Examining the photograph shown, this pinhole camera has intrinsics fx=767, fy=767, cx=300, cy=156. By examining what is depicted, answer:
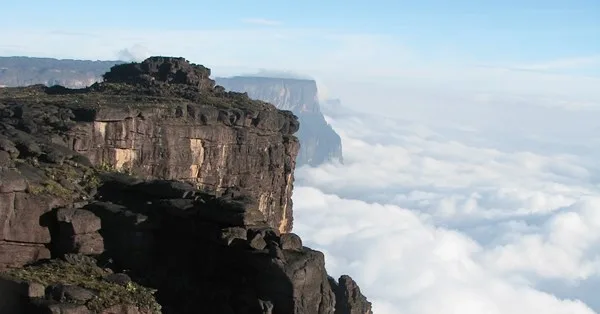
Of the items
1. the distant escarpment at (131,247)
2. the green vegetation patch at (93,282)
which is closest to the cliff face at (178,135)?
the distant escarpment at (131,247)

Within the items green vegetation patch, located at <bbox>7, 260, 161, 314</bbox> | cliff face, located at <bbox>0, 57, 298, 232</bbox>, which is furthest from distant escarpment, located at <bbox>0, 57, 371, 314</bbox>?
cliff face, located at <bbox>0, 57, 298, 232</bbox>

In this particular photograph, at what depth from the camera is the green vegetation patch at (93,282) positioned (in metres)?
31.6

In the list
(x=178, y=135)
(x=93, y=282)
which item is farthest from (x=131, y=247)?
(x=178, y=135)

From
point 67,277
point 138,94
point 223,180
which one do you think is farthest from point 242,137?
point 67,277

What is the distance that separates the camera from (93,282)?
33.4m

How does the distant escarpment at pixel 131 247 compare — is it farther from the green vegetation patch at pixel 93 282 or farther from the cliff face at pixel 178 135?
the cliff face at pixel 178 135

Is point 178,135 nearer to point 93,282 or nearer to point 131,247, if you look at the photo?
point 131,247

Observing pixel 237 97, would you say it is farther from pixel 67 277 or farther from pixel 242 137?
pixel 67 277

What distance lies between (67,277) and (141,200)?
931 centimetres

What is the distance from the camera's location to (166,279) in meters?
37.7

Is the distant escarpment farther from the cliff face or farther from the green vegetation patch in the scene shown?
the cliff face

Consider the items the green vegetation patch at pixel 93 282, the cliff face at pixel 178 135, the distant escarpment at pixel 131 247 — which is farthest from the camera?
the cliff face at pixel 178 135

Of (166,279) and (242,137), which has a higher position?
(242,137)

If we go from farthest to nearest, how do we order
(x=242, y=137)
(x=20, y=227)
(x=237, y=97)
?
1. (x=237, y=97)
2. (x=242, y=137)
3. (x=20, y=227)
